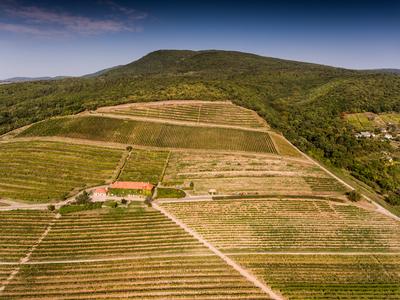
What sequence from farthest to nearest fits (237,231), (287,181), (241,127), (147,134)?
(241,127) < (147,134) < (287,181) < (237,231)

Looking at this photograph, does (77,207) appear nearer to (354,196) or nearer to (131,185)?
(131,185)

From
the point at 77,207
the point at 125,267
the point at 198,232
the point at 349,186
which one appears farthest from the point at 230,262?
the point at 349,186

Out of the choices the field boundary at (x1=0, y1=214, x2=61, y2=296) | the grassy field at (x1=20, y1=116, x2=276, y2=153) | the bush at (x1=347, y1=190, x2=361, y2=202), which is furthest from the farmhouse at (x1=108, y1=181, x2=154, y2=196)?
the bush at (x1=347, y1=190, x2=361, y2=202)

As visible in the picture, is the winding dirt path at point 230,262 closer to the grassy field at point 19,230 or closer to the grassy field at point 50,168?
the grassy field at point 19,230

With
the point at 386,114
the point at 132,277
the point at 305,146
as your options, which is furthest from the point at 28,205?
the point at 386,114

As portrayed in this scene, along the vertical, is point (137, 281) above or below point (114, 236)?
below

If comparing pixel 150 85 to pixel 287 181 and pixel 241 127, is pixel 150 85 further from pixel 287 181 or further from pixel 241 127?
pixel 287 181
